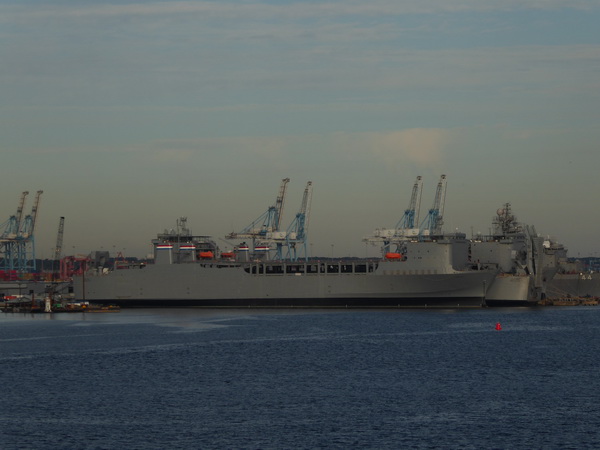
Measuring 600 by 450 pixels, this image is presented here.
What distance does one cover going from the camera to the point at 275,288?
106m

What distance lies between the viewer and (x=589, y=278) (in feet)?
446

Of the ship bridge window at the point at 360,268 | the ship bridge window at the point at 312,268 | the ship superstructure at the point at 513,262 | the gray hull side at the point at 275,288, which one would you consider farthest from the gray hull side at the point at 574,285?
the ship bridge window at the point at 312,268

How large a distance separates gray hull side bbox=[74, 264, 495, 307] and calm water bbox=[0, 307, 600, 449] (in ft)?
67.9

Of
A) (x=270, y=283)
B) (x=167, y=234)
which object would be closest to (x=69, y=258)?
(x=167, y=234)

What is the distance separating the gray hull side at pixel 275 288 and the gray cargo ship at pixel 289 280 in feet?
0.32

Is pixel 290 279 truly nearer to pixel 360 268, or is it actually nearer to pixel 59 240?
pixel 360 268

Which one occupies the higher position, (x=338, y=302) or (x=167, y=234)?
(x=167, y=234)

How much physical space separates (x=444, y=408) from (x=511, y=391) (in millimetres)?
5347

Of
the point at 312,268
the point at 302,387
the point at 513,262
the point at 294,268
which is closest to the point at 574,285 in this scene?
the point at 513,262

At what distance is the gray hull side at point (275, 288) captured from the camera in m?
100

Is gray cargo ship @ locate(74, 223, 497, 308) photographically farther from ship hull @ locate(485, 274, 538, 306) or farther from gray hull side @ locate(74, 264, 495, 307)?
ship hull @ locate(485, 274, 538, 306)

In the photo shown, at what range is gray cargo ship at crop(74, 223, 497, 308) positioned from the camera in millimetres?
100438

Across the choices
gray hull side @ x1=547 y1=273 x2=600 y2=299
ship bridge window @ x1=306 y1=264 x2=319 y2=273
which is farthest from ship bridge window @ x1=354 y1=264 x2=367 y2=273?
gray hull side @ x1=547 y1=273 x2=600 y2=299

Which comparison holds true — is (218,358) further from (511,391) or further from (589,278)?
(589,278)
